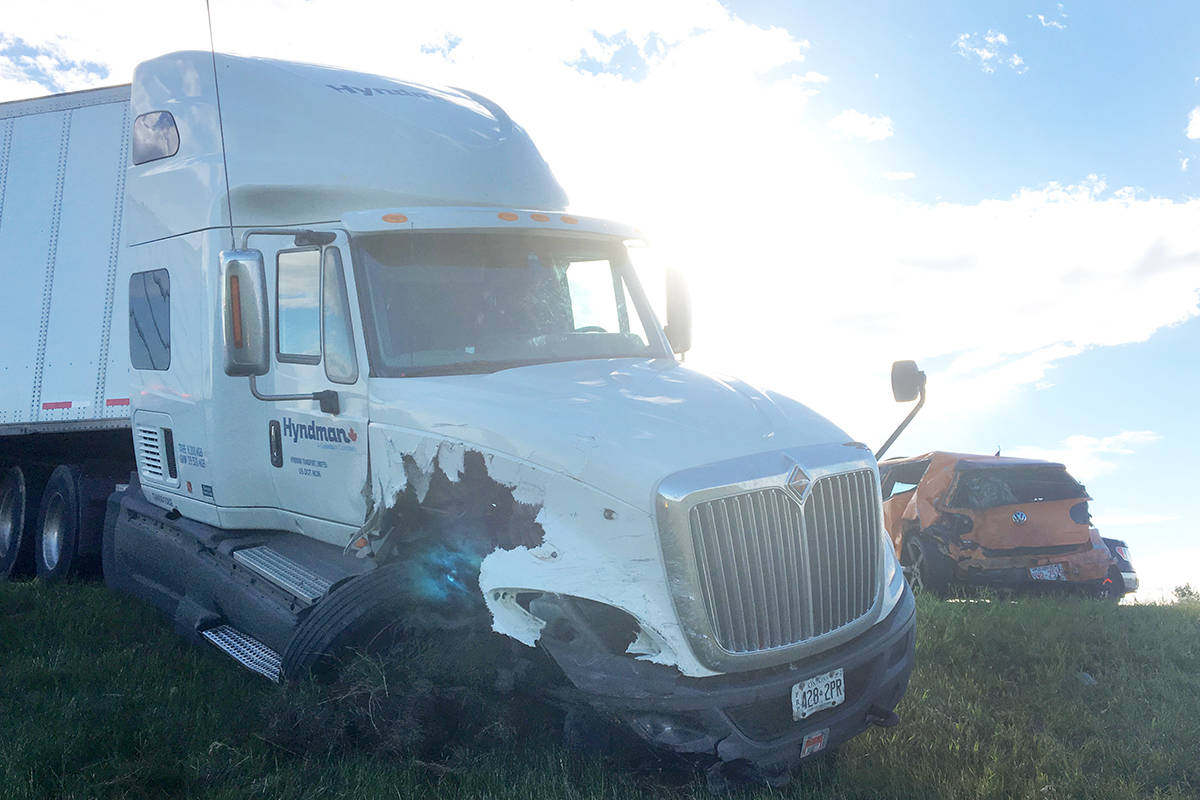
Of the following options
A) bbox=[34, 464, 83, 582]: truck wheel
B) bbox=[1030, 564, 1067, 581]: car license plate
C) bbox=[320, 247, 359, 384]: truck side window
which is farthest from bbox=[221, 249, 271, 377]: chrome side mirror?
bbox=[1030, 564, 1067, 581]: car license plate

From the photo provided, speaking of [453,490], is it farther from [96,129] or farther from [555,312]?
[96,129]

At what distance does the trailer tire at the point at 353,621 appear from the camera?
5234 mm

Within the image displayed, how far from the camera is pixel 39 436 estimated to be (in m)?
9.66

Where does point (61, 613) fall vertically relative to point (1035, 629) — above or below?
below

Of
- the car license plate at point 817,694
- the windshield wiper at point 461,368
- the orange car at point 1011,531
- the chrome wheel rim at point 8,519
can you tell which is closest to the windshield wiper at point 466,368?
the windshield wiper at point 461,368

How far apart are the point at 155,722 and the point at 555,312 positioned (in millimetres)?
3132

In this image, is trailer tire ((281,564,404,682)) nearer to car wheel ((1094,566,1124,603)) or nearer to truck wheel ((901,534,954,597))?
truck wheel ((901,534,954,597))

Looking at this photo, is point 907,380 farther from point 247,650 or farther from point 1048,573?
point 1048,573

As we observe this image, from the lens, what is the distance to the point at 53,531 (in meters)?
9.83

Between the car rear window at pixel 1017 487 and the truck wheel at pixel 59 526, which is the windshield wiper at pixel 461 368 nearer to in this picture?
the truck wheel at pixel 59 526

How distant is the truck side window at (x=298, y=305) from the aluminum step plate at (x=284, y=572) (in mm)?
1285

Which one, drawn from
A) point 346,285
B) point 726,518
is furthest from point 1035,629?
point 346,285

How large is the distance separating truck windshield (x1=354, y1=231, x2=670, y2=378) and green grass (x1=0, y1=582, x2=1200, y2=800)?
185cm

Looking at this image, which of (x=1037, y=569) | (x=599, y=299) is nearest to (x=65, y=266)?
(x=599, y=299)
